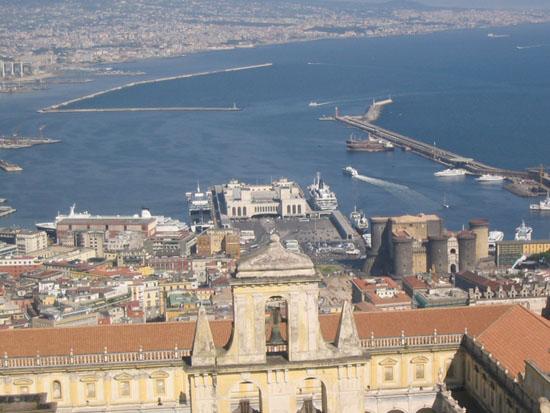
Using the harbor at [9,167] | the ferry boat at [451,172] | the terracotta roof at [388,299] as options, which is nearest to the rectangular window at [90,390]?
the terracotta roof at [388,299]

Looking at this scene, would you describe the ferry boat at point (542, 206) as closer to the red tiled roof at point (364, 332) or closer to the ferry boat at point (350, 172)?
the ferry boat at point (350, 172)

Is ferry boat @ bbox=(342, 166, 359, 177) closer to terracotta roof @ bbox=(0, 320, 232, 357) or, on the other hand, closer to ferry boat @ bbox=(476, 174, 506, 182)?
ferry boat @ bbox=(476, 174, 506, 182)

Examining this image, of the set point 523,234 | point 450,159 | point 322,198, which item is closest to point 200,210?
point 322,198

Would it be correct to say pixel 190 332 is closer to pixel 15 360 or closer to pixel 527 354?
pixel 15 360

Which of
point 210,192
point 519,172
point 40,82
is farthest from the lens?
point 40,82

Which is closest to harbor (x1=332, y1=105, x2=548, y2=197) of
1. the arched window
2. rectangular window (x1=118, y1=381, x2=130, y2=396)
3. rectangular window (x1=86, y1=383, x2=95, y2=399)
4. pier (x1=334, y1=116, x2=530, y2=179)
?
pier (x1=334, y1=116, x2=530, y2=179)

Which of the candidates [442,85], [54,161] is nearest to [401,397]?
[54,161]
